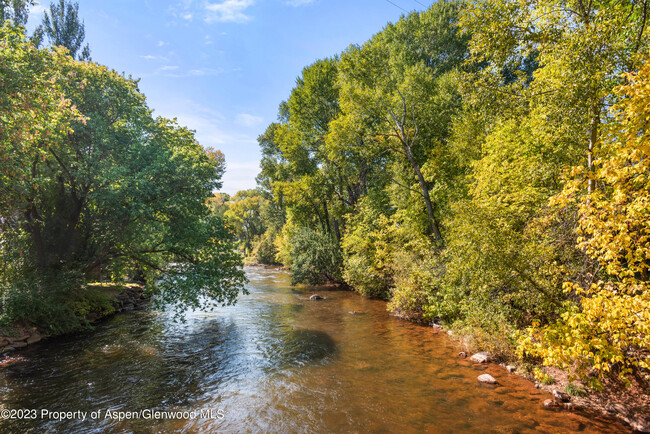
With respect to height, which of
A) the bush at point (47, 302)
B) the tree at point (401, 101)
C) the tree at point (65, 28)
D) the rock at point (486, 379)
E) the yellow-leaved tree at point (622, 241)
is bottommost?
the rock at point (486, 379)

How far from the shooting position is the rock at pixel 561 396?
7.34 metres

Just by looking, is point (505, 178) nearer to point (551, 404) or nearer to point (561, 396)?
point (561, 396)

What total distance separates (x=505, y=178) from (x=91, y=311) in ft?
70.2

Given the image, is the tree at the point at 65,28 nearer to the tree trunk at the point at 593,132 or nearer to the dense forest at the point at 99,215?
the dense forest at the point at 99,215

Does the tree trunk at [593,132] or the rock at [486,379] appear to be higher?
the tree trunk at [593,132]

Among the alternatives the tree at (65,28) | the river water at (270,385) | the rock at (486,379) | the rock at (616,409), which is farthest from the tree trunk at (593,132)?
the tree at (65,28)

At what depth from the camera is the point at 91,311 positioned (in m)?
15.7

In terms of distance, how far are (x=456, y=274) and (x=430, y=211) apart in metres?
7.03

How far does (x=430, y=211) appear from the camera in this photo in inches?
656

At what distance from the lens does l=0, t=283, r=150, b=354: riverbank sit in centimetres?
1133

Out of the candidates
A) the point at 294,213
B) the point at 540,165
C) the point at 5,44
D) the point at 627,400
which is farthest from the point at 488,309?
the point at 294,213

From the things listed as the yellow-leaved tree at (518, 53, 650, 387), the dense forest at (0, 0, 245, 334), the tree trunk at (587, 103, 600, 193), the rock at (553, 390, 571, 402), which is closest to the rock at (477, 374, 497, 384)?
the rock at (553, 390, 571, 402)

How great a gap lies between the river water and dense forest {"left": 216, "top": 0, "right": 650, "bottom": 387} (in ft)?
5.00

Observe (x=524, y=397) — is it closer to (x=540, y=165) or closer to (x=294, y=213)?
(x=540, y=165)
